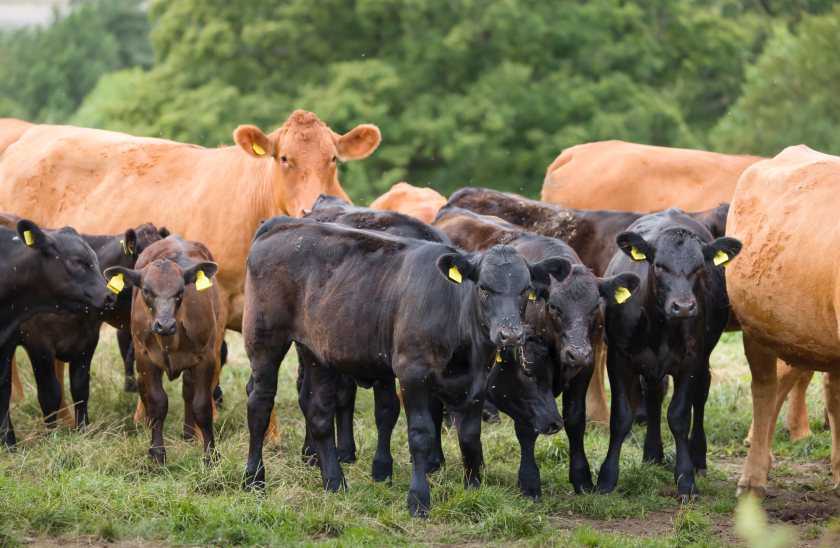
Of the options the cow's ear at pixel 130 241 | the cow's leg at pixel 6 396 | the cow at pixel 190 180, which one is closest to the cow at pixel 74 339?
the cow's ear at pixel 130 241

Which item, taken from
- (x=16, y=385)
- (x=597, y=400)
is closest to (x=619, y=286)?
(x=597, y=400)

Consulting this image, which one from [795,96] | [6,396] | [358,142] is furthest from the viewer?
[795,96]

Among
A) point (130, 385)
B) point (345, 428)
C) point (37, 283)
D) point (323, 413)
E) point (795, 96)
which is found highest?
point (795, 96)

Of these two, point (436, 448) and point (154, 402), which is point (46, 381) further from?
point (436, 448)

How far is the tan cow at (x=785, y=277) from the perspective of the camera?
6.92 m

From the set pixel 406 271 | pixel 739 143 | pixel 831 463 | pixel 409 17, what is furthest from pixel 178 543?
pixel 739 143

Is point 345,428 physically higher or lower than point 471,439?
lower

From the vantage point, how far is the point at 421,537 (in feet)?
21.1

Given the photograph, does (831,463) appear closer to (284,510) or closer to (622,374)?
(622,374)

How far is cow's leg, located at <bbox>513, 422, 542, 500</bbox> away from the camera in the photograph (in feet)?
24.5

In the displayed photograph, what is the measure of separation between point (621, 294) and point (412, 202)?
446 cm

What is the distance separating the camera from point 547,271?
23.1 feet

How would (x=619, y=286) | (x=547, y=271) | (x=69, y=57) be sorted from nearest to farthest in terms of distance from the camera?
(x=547, y=271) < (x=619, y=286) < (x=69, y=57)

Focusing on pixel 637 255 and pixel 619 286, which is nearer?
pixel 619 286
